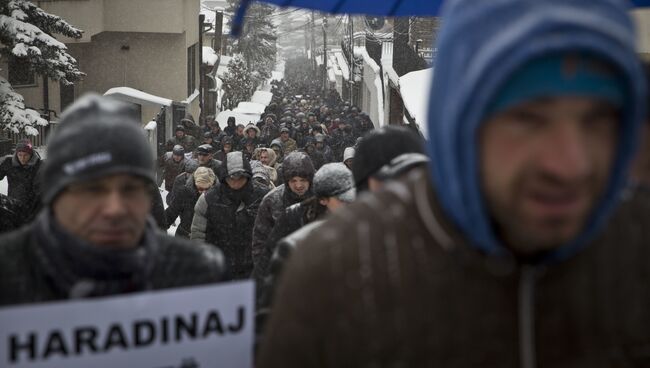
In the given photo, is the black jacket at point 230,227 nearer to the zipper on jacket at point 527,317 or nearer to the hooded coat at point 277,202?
the hooded coat at point 277,202

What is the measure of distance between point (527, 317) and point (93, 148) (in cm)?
145

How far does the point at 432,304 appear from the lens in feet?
4.69

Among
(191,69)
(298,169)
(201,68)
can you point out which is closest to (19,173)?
(298,169)

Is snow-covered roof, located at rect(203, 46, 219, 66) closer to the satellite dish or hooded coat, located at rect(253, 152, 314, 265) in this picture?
the satellite dish

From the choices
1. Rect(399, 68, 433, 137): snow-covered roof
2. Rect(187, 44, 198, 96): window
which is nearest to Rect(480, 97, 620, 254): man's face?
Rect(399, 68, 433, 137): snow-covered roof

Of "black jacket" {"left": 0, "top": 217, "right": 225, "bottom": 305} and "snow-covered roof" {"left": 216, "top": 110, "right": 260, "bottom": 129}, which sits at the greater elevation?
"black jacket" {"left": 0, "top": 217, "right": 225, "bottom": 305}

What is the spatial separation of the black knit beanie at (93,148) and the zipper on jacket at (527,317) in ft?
4.51

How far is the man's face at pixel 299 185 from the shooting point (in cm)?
674

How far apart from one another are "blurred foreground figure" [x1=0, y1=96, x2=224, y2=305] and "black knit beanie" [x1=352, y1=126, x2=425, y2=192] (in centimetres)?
→ 153

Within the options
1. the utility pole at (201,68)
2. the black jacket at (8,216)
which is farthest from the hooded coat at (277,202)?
the utility pole at (201,68)

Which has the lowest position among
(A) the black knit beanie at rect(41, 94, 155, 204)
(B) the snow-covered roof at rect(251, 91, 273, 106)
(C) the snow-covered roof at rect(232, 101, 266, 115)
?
(B) the snow-covered roof at rect(251, 91, 273, 106)

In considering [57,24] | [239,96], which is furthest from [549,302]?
[239,96]

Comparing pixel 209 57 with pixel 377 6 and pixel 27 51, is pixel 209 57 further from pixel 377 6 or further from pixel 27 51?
pixel 377 6

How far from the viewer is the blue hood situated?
1314 millimetres
